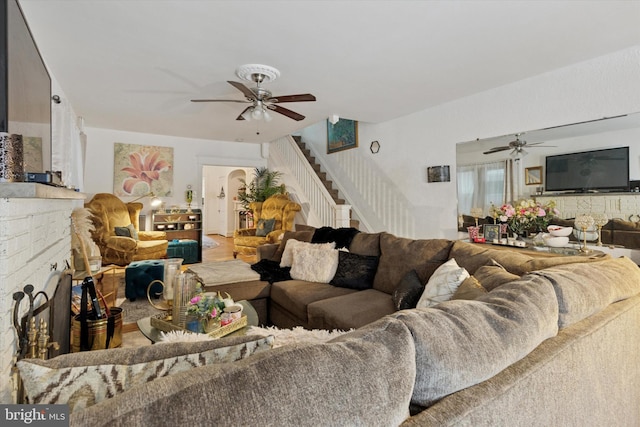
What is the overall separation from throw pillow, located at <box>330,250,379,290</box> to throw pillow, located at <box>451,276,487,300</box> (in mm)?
1213

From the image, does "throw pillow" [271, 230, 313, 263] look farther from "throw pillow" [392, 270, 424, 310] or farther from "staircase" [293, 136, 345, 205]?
"staircase" [293, 136, 345, 205]

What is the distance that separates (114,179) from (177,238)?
1.58 m

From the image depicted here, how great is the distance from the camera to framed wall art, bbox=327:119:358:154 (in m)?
5.65

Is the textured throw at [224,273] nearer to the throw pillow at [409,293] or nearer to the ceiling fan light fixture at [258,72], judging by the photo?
the throw pillow at [409,293]

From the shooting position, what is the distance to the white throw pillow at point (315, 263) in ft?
9.75

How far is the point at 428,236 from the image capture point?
14.3 feet

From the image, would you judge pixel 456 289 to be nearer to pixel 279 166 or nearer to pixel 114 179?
pixel 279 166

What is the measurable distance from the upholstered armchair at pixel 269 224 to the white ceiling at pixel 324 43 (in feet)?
8.23

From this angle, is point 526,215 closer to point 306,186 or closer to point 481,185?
point 481,185

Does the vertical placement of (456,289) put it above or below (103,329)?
above

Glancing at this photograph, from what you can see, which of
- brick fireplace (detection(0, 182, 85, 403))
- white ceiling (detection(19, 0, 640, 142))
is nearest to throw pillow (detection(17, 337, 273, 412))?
brick fireplace (detection(0, 182, 85, 403))

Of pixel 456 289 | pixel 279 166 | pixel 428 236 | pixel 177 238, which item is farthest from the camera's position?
pixel 279 166

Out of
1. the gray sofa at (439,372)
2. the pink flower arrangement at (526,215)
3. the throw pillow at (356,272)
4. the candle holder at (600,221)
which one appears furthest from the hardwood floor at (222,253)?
the gray sofa at (439,372)

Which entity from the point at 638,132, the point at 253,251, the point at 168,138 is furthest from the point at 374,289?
the point at 168,138
